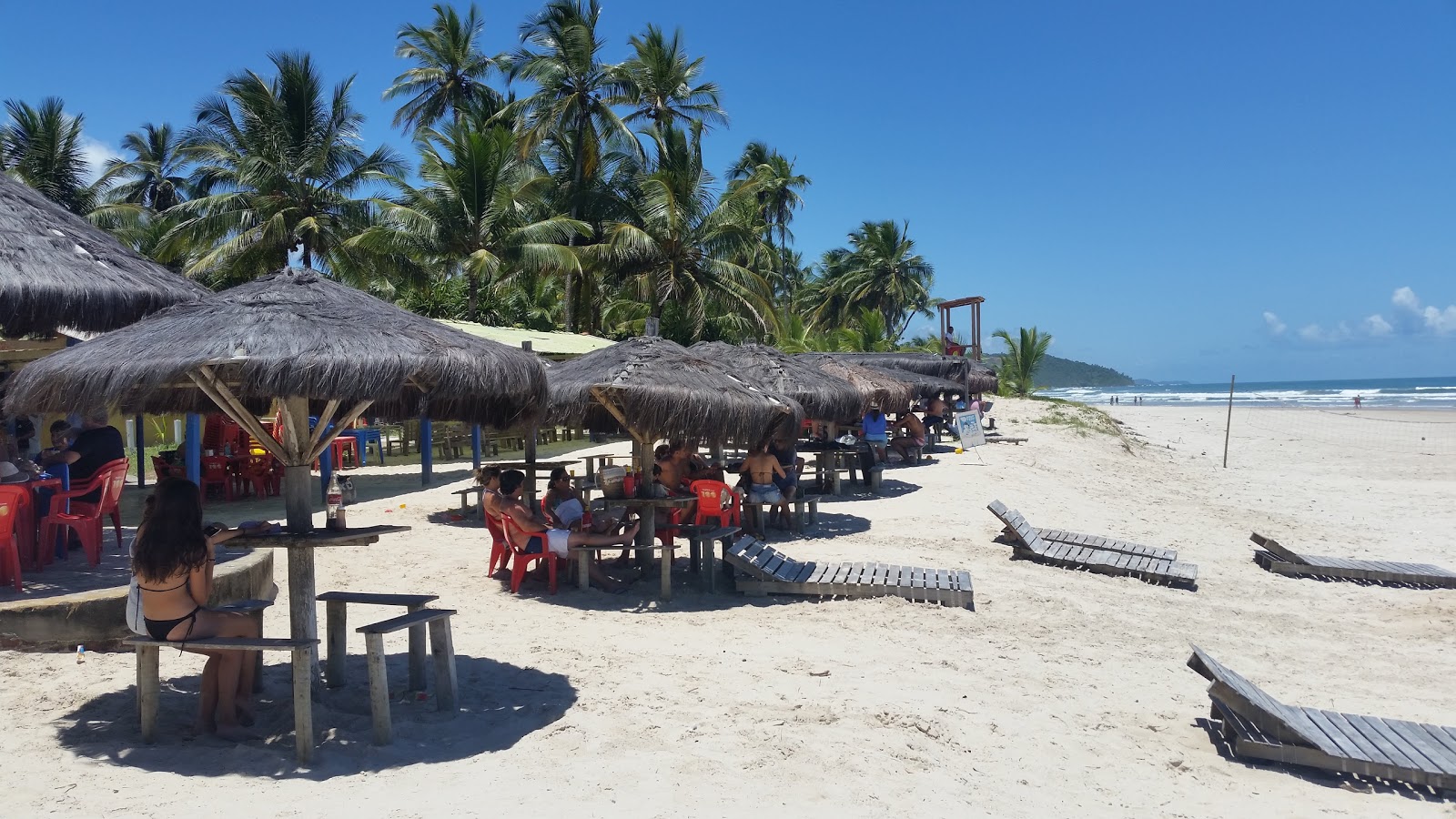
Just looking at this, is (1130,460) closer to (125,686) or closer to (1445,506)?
(1445,506)

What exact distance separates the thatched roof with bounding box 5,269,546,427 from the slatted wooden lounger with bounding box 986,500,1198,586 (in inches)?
228

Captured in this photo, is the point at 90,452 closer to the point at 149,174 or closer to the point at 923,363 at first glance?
the point at 923,363

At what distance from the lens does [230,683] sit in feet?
13.7

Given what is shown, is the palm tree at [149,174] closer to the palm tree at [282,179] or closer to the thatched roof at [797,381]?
the palm tree at [282,179]

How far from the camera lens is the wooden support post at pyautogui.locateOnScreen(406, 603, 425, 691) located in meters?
4.84

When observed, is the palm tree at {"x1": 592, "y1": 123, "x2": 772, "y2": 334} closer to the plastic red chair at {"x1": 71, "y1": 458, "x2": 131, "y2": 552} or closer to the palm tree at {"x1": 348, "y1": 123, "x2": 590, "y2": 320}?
the palm tree at {"x1": 348, "y1": 123, "x2": 590, "y2": 320}

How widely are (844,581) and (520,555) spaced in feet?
8.50

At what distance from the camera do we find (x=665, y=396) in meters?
7.15

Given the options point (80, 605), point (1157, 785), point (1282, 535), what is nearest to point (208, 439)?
point (80, 605)

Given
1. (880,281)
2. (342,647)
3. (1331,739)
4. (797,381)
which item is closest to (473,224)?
(797,381)


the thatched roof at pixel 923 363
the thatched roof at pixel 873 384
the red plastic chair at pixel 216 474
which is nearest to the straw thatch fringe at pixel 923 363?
the thatched roof at pixel 923 363

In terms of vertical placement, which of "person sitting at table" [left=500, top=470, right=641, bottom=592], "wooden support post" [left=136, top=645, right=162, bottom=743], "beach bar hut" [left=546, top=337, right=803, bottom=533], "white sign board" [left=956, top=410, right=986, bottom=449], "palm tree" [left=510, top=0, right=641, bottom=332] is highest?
"palm tree" [left=510, top=0, right=641, bottom=332]

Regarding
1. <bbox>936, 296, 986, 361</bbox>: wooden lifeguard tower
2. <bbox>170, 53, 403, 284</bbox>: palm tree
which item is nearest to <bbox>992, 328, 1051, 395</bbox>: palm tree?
<bbox>936, 296, 986, 361</bbox>: wooden lifeguard tower

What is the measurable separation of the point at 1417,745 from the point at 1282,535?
794 centimetres
